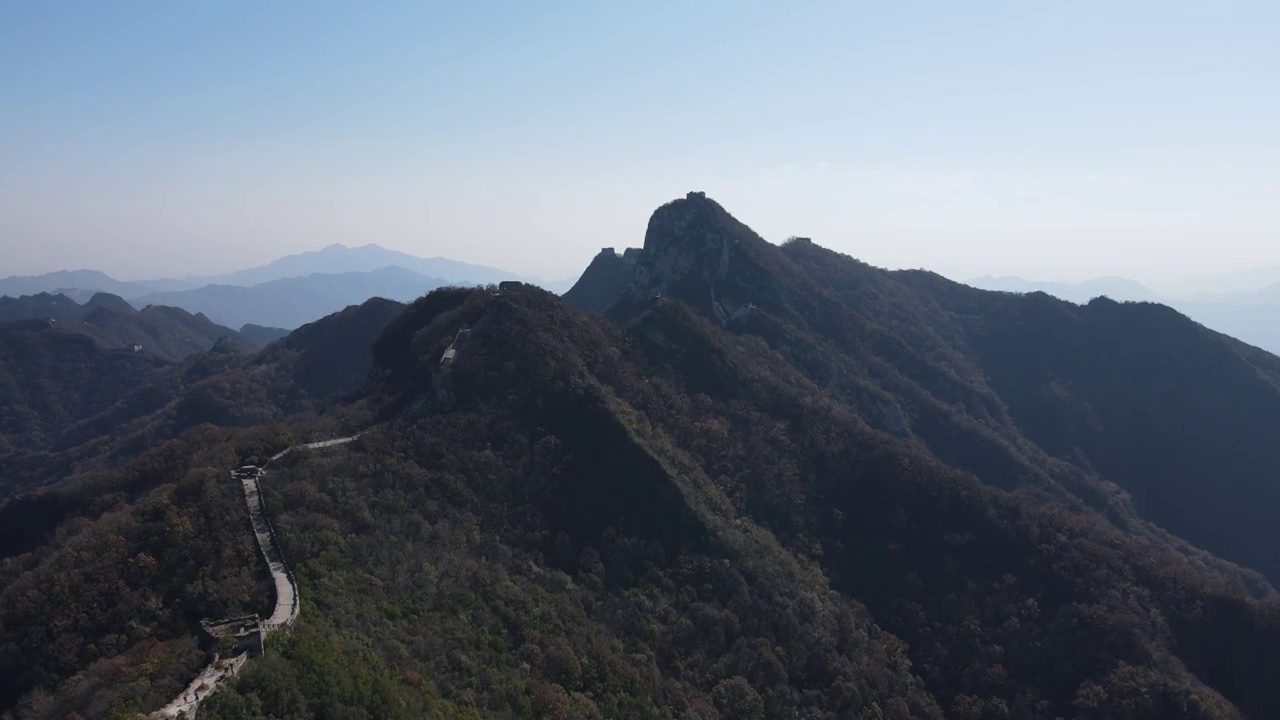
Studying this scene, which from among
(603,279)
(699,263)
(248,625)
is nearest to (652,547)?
(248,625)

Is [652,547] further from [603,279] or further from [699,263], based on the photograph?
[603,279]

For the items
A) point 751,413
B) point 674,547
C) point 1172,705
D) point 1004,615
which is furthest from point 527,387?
point 1172,705

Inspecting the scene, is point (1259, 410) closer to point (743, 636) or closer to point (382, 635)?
point (743, 636)

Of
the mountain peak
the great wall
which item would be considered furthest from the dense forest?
the mountain peak

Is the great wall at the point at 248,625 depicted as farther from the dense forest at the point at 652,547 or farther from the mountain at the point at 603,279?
the mountain at the point at 603,279

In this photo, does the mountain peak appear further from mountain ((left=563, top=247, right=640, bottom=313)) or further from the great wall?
the great wall
